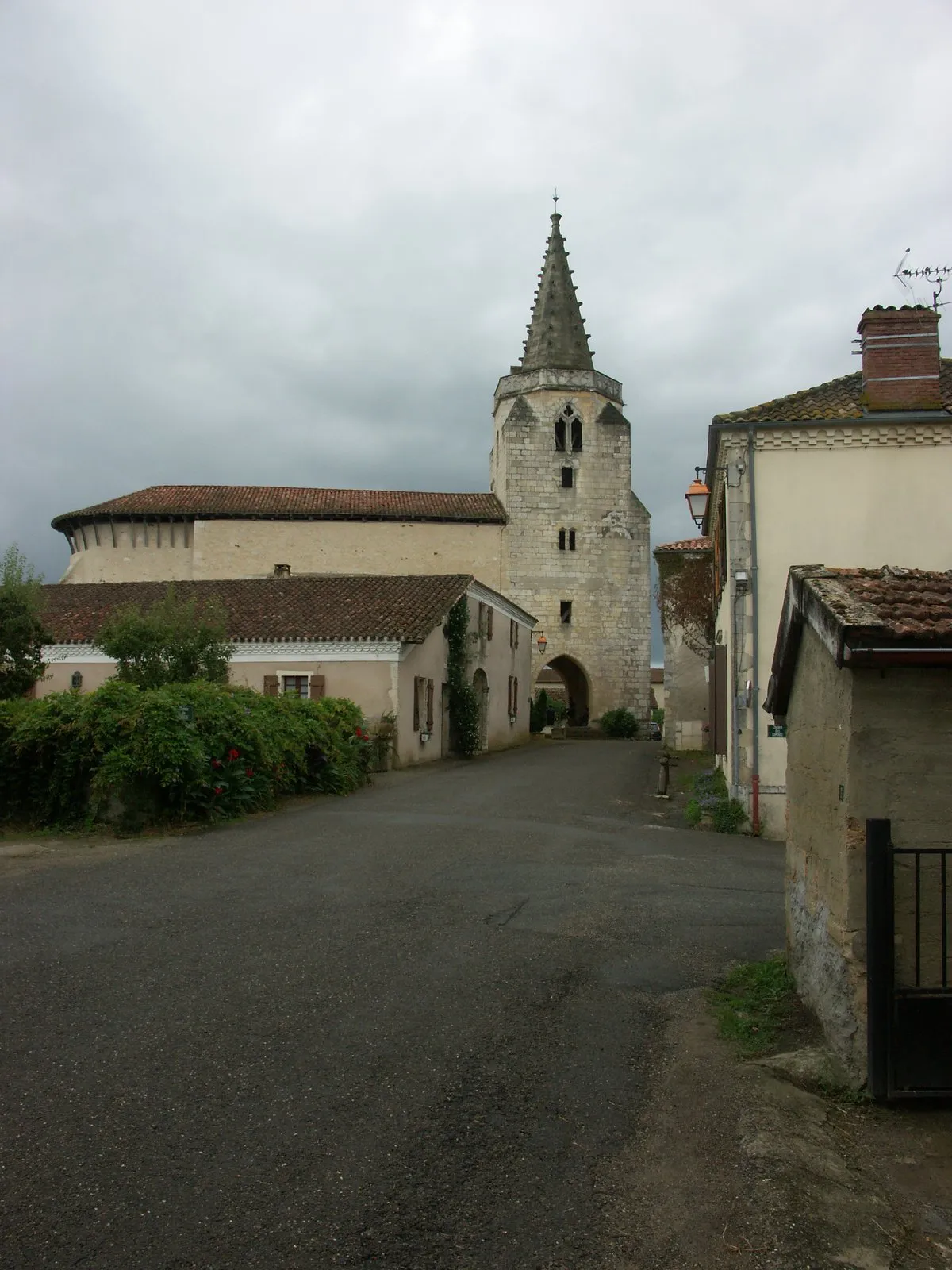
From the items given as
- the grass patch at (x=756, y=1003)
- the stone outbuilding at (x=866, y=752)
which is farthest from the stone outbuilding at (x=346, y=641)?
the stone outbuilding at (x=866, y=752)

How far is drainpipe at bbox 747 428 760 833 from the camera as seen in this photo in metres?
14.5

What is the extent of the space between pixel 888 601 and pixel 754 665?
9.48 m

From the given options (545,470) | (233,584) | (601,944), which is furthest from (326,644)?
(545,470)

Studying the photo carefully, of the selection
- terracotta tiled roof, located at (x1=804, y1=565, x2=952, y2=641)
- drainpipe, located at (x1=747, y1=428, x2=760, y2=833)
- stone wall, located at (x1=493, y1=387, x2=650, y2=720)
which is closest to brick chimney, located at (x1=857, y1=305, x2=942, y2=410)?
drainpipe, located at (x1=747, y1=428, x2=760, y2=833)

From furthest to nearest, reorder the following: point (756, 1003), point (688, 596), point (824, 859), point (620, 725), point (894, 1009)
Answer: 1. point (620, 725)
2. point (688, 596)
3. point (756, 1003)
4. point (824, 859)
5. point (894, 1009)

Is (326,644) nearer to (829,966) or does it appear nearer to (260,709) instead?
(260,709)

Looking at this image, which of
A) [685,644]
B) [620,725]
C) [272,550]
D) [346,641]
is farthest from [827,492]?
[272,550]

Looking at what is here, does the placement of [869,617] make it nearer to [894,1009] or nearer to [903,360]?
[894,1009]

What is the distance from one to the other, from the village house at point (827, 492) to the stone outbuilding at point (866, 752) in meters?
9.09

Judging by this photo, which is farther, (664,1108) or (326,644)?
(326,644)

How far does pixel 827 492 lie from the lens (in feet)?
47.8

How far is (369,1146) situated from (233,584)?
27.7 m

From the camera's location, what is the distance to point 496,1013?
5.75 m

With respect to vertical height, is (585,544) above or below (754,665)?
above
